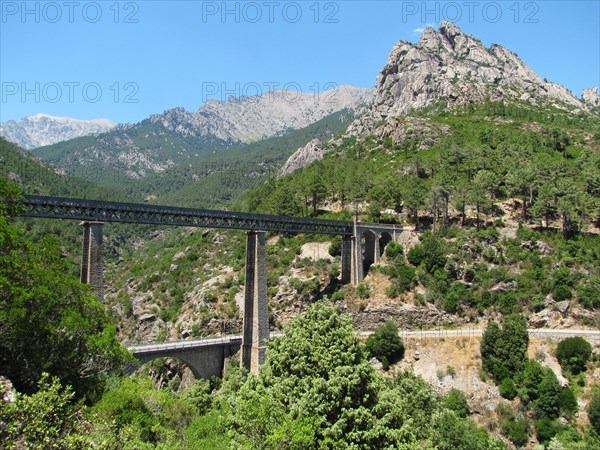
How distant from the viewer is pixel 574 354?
44.6 m

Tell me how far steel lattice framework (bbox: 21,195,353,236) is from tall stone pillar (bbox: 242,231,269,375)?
2477mm

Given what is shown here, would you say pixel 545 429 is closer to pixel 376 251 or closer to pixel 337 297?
pixel 337 297

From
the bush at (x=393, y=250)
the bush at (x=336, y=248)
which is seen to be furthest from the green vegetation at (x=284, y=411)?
the bush at (x=336, y=248)

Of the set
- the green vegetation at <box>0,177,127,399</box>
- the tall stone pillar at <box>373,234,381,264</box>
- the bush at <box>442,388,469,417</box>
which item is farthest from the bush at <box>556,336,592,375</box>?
the green vegetation at <box>0,177,127,399</box>

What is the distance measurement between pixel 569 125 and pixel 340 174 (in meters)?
67.6

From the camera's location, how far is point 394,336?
172ft

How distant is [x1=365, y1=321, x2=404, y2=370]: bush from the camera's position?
5178cm

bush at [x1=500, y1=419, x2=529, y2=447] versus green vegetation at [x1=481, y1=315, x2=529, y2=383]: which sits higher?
green vegetation at [x1=481, y1=315, x2=529, y2=383]

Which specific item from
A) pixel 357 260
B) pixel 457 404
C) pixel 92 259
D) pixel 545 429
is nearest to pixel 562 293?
pixel 545 429

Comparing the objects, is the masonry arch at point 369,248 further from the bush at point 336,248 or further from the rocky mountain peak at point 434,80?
the rocky mountain peak at point 434,80

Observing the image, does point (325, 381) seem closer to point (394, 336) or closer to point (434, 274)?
point (394, 336)

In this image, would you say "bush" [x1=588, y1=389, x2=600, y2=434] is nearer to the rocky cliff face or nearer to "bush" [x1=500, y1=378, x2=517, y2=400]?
"bush" [x1=500, y1=378, x2=517, y2=400]

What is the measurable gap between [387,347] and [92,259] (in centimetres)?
3236

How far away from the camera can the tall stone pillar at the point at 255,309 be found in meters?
48.7
